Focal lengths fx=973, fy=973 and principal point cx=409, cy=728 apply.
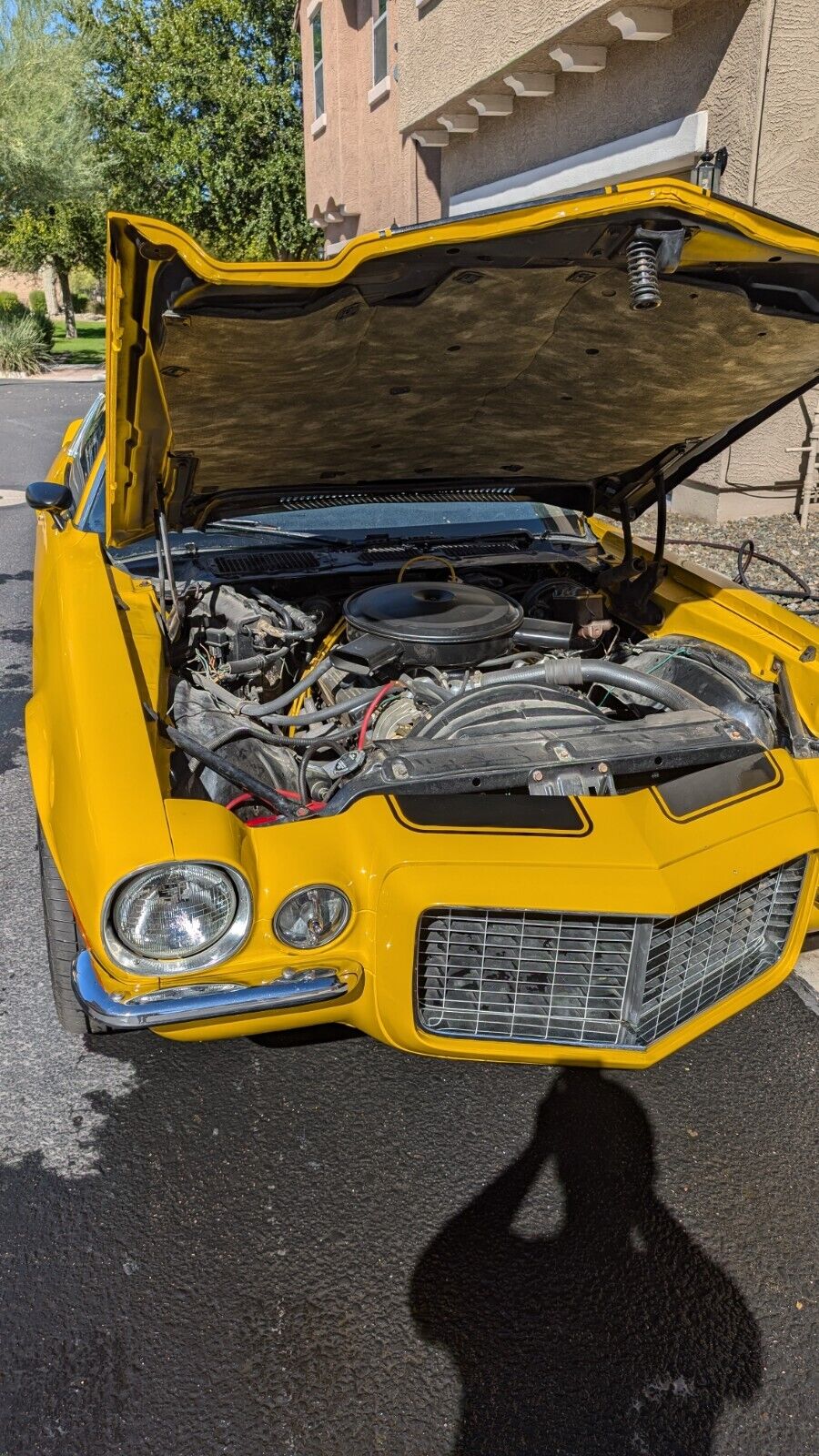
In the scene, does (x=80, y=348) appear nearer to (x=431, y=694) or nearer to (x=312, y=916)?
(x=431, y=694)

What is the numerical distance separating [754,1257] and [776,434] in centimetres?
692

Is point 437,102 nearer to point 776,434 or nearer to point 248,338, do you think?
point 776,434

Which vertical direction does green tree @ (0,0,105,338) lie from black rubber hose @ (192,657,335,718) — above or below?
above

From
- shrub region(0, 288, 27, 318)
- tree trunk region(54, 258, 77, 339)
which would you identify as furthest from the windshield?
tree trunk region(54, 258, 77, 339)

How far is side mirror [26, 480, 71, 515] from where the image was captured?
11.6 ft

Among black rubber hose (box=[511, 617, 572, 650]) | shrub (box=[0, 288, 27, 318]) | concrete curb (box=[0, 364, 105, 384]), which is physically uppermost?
black rubber hose (box=[511, 617, 572, 650])

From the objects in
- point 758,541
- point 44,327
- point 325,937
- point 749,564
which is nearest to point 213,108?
point 44,327

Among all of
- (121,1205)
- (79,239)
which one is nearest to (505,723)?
(121,1205)

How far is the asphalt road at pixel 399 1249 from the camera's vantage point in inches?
71.6

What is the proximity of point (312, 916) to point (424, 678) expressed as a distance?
1.06 metres

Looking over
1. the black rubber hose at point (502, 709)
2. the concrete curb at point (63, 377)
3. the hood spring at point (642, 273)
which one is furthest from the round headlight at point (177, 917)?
the concrete curb at point (63, 377)

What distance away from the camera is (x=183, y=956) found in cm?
203

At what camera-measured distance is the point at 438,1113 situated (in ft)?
8.24

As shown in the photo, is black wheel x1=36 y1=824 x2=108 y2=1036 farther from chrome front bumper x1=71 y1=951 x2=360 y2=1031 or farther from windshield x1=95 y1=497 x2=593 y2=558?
windshield x1=95 y1=497 x2=593 y2=558
